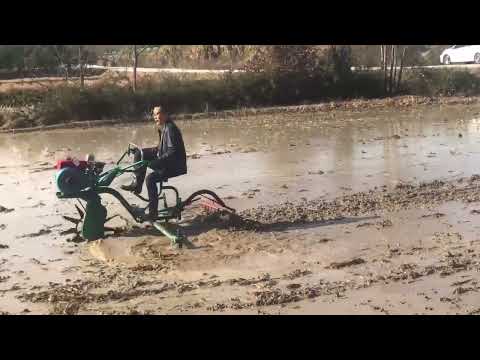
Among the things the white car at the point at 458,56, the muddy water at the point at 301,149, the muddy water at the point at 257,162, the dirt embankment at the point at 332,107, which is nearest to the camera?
the muddy water at the point at 257,162

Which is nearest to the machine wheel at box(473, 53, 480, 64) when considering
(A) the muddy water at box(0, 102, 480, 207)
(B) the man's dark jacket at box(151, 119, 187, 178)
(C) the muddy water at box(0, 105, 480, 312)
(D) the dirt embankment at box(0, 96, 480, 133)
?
(D) the dirt embankment at box(0, 96, 480, 133)

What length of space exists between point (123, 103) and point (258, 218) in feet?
52.6

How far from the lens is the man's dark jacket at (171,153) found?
26.9 feet

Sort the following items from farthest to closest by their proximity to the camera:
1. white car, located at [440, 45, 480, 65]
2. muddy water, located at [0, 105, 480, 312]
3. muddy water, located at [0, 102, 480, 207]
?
white car, located at [440, 45, 480, 65] < muddy water, located at [0, 102, 480, 207] < muddy water, located at [0, 105, 480, 312]

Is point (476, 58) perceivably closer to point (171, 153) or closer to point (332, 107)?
point (332, 107)

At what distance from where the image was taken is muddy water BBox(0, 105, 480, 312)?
817 cm

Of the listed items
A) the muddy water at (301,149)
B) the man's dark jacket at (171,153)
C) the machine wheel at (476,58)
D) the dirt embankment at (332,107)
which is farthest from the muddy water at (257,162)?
the machine wheel at (476,58)

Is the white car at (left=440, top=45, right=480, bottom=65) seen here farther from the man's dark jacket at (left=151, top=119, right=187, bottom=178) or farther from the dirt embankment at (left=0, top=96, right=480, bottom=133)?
the man's dark jacket at (left=151, top=119, right=187, bottom=178)

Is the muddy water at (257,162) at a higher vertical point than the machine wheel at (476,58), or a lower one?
lower

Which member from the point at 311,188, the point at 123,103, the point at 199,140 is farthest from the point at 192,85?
the point at 311,188

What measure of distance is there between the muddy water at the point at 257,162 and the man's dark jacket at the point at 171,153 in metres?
1.58

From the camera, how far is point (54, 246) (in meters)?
8.40

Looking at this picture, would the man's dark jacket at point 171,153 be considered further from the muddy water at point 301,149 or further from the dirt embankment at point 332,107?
the dirt embankment at point 332,107

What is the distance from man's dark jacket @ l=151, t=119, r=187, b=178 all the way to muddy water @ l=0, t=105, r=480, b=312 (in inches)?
62.2
